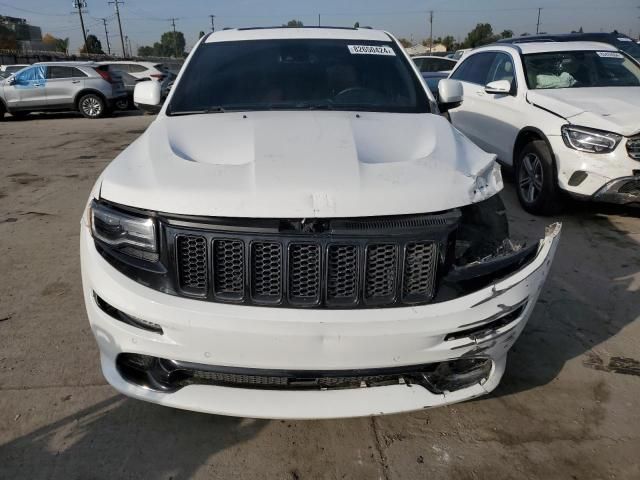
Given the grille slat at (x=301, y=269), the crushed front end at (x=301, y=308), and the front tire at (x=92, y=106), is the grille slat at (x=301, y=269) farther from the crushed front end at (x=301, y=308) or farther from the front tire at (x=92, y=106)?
the front tire at (x=92, y=106)

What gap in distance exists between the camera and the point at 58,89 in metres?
15.3

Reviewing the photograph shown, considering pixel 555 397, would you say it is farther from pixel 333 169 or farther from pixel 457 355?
pixel 333 169

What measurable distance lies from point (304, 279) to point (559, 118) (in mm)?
4153

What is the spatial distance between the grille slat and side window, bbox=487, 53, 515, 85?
4907mm

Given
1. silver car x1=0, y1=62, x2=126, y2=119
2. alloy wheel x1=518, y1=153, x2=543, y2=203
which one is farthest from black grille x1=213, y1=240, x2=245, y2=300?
silver car x1=0, y1=62, x2=126, y2=119

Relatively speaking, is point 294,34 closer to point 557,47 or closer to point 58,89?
point 557,47

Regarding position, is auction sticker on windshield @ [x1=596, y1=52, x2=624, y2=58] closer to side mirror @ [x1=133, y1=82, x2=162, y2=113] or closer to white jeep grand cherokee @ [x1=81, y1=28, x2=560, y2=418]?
white jeep grand cherokee @ [x1=81, y1=28, x2=560, y2=418]

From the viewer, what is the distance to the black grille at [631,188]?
15.1ft

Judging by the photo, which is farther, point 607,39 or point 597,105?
point 607,39

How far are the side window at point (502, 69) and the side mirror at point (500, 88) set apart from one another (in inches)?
12.3

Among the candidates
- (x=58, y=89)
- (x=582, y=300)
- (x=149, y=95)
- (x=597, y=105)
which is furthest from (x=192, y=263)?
(x=58, y=89)

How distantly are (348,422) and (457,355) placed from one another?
0.70m

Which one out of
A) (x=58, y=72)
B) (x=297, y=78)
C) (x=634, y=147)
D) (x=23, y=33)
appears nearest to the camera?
(x=297, y=78)

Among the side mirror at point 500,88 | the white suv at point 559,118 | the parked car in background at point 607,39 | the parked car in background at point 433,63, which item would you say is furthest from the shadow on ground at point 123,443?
the parked car in background at point 433,63
